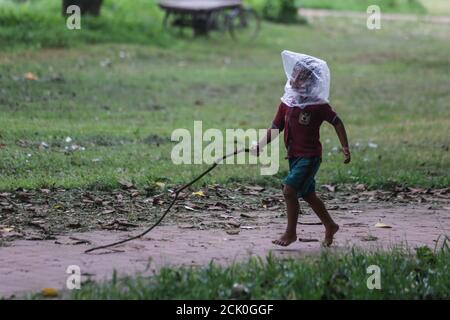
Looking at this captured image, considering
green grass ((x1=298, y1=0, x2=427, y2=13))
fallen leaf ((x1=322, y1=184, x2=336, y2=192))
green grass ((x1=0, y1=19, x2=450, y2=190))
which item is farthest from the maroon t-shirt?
green grass ((x1=298, y1=0, x2=427, y2=13))

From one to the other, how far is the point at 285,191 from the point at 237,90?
419 inches

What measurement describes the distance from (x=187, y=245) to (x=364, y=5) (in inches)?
1172

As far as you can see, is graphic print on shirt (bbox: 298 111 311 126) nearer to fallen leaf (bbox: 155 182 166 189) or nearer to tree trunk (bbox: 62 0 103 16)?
fallen leaf (bbox: 155 182 166 189)

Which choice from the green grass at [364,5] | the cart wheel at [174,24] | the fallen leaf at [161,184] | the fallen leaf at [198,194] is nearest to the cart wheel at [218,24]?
the cart wheel at [174,24]

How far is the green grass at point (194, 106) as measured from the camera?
34.4 ft

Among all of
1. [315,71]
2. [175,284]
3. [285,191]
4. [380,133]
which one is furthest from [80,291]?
[380,133]

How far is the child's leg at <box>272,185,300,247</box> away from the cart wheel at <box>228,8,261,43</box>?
57.2ft

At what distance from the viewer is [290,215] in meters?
7.15

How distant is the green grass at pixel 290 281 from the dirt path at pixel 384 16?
2582 centimetres

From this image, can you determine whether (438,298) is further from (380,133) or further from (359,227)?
(380,133)

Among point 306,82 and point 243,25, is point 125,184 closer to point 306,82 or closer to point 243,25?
point 306,82

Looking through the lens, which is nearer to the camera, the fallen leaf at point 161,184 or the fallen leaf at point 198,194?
the fallen leaf at point 198,194

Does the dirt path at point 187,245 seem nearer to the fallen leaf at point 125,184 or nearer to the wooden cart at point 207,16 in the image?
the fallen leaf at point 125,184

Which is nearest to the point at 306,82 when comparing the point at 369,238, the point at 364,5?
the point at 369,238
